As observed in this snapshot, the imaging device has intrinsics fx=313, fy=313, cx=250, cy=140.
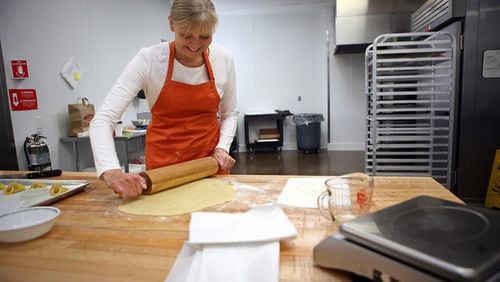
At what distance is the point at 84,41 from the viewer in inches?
121

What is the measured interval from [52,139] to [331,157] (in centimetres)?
390

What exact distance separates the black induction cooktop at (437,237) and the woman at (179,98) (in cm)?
75

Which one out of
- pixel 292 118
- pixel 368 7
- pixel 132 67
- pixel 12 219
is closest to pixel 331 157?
pixel 292 118

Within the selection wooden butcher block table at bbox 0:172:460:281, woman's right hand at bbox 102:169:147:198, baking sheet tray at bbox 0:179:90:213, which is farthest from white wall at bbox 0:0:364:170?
wooden butcher block table at bbox 0:172:460:281

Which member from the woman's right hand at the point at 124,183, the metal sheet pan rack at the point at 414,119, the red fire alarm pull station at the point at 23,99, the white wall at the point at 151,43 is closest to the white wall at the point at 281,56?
the white wall at the point at 151,43

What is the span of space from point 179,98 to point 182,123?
0.12m

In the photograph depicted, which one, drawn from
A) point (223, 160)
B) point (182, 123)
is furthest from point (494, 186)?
point (182, 123)

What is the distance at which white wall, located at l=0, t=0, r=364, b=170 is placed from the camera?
8.20 ft

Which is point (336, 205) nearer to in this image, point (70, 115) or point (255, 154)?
point (70, 115)

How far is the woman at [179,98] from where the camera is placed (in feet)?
3.59

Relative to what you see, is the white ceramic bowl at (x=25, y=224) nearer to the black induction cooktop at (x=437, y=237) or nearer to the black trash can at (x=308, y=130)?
the black induction cooktop at (x=437, y=237)

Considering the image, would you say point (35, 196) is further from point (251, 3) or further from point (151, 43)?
point (251, 3)

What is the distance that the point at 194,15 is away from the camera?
1.08 m

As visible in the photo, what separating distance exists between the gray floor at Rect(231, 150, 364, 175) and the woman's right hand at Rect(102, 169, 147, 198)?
3316 millimetres
